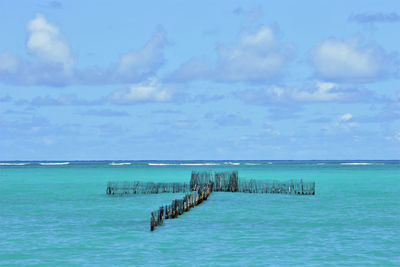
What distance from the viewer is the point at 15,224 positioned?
32.5 metres

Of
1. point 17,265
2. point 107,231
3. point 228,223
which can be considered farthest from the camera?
point 228,223

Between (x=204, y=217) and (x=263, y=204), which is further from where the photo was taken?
(x=263, y=204)

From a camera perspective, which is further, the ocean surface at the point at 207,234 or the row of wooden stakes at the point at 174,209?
the row of wooden stakes at the point at 174,209

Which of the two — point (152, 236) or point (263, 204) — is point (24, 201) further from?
point (152, 236)

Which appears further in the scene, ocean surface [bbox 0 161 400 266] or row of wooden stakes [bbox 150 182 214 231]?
row of wooden stakes [bbox 150 182 214 231]

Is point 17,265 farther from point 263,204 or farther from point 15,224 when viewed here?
point 263,204

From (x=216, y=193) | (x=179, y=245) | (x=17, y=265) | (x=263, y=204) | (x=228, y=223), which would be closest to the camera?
(x=17, y=265)

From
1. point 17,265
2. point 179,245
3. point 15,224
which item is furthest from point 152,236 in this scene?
point 15,224

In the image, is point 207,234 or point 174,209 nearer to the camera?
A: point 207,234

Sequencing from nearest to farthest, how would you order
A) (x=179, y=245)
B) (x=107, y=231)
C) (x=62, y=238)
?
(x=179, y=245) < (x=62, y=238) < (x=107, y=231)

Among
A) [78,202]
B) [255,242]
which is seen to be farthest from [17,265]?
[78,202]

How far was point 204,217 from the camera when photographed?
116ft

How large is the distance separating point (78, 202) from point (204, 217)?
15.0 metres

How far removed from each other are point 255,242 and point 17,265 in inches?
400
